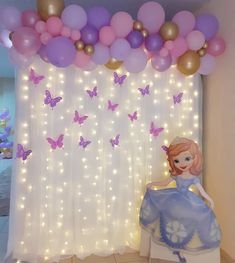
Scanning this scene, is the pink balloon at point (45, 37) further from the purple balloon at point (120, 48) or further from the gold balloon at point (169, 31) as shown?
the gold balloon at point (169, 31)

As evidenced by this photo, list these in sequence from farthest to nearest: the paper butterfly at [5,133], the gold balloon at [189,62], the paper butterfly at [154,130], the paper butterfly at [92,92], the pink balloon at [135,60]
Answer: the paper butterfly at [5,133] < the paper butterfly at [154,130] < the paper butterfly at [92,92] < the gold balloon at [189,62] < the pink balloon at [135,60]

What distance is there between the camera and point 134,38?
7.48ft

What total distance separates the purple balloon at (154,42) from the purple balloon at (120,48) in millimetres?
189

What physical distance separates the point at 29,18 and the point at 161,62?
3.72ft

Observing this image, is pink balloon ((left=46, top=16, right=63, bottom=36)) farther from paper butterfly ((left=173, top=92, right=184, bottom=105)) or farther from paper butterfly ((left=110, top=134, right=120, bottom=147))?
paper butterfly ((left=173, top=92, right=184, bottom=105))

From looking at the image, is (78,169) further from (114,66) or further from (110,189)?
(114,66)

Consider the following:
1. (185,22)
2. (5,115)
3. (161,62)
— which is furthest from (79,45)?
(5,115)

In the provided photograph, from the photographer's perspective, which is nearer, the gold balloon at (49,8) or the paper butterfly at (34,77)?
the gold balloon at (49,8)

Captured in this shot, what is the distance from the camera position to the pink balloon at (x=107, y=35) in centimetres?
222

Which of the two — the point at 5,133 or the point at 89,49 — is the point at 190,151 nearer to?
the point at 89,49

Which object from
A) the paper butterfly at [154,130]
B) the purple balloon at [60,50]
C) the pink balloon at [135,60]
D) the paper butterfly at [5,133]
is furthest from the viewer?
the paper butterfly at [5,133]

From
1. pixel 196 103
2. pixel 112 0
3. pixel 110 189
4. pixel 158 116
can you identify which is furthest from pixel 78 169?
pixel 112 0

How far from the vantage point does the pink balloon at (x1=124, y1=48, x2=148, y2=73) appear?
2.33 meters

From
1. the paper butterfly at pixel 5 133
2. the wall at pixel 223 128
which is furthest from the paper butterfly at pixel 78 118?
the paper butterfly at pixel 5 133
